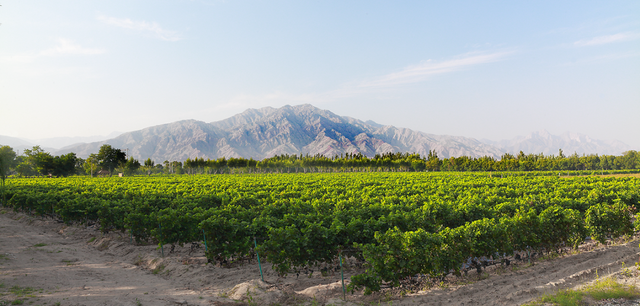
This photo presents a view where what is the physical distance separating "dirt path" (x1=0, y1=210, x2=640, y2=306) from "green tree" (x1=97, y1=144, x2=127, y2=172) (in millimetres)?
114796

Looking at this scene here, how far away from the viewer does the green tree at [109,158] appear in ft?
369

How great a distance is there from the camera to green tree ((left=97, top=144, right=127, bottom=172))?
369 ft

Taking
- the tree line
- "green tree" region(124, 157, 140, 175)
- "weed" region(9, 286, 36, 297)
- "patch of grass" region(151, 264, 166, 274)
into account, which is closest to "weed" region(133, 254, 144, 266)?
"patch of grass" region(151, 264, 166, 274)

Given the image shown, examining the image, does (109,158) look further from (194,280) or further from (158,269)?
(194,280)

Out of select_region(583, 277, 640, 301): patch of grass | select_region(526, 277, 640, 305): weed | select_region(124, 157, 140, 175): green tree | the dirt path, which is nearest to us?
select_region(526, 277, 640, 305): weed

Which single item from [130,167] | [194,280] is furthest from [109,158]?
[194,280]

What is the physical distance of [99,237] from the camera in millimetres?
18688

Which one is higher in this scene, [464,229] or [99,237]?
[464,229]

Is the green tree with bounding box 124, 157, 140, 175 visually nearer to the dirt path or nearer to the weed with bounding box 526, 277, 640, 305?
the dirt path

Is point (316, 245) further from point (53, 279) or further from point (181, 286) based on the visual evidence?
point (53, 279)

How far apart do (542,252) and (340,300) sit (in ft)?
31.8

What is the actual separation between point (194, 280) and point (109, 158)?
125 metres

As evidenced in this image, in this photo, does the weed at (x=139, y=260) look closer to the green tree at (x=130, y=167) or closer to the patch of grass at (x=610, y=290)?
the patch of grass at (x=610, y=290)

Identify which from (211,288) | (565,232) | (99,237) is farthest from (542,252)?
(99,237)
